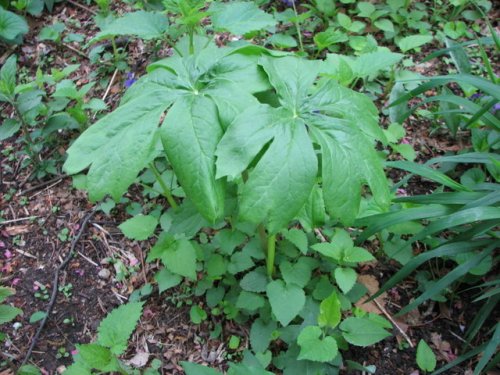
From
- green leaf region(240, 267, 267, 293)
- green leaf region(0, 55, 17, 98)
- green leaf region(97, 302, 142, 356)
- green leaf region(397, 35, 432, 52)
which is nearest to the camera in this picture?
green leaf region(97, 302, 142, 356)

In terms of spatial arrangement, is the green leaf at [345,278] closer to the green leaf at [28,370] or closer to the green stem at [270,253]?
the green stem at [270,253]

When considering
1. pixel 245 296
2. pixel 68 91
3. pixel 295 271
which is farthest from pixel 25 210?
pixel 295 271

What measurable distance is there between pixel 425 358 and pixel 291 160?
3.68ft

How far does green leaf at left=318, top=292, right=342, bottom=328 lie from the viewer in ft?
5.11

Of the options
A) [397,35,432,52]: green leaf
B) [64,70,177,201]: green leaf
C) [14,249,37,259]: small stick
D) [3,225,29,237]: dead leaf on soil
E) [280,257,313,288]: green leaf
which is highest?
[64,70,177,201]: green leaf

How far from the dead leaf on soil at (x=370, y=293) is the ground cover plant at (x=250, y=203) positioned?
1 centimetres

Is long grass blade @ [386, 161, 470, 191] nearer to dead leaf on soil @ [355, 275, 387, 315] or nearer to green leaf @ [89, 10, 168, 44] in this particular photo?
dead leaf on soil @ [355, 275, 387, 315]

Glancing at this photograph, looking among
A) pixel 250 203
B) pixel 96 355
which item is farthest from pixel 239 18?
pixel 96 355

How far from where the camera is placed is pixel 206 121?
1.17 meters

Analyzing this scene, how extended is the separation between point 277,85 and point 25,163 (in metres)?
1.73

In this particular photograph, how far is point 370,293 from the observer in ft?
6.35

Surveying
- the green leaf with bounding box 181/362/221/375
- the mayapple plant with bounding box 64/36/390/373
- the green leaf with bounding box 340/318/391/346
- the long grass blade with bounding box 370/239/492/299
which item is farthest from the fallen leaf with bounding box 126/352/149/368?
the long grass blade with bounding box 370/239/492/299

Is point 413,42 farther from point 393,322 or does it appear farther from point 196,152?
point 196,152

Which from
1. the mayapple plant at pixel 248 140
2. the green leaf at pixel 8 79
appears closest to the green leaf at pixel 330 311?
the mayapple plant at pixel 248 140
